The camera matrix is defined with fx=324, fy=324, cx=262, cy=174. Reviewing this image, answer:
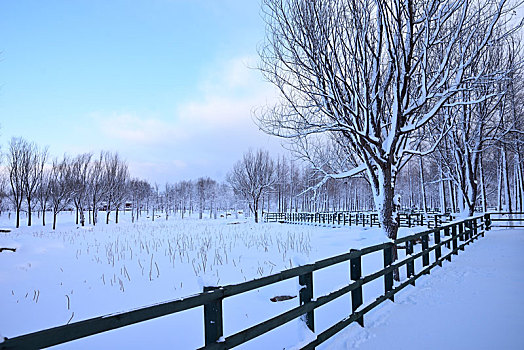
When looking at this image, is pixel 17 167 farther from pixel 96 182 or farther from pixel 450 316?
pixel 450 316

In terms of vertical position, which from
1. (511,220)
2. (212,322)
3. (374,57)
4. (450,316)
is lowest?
(450,316)

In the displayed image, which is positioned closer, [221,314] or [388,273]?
[221,314]

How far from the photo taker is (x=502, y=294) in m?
6.37

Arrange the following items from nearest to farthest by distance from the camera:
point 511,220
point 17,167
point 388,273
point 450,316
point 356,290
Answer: point 356,290, point 450,316, point 388,273, point 511,220, point 17,167

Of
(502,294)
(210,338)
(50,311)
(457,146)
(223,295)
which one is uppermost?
(457,146)

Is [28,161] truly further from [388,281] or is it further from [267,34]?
[388,281]

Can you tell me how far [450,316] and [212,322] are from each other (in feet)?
14.4

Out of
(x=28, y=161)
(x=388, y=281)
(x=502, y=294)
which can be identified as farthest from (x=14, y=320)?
(x=28, y=161)

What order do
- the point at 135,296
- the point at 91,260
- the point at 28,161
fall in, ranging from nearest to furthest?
the point at 135,296, the point at 91,260, the point at 28,161

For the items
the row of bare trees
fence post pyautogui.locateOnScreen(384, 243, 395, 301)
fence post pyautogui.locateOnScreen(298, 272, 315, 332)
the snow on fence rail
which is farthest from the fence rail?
the row of bare trees

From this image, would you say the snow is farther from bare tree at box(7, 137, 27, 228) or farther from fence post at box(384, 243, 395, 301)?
bare tree at box(7, 137, 27, 228)

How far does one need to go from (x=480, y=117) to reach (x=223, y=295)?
19.6 metres

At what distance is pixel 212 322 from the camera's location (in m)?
2.64

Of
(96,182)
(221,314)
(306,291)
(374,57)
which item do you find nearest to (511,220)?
(374,57)
